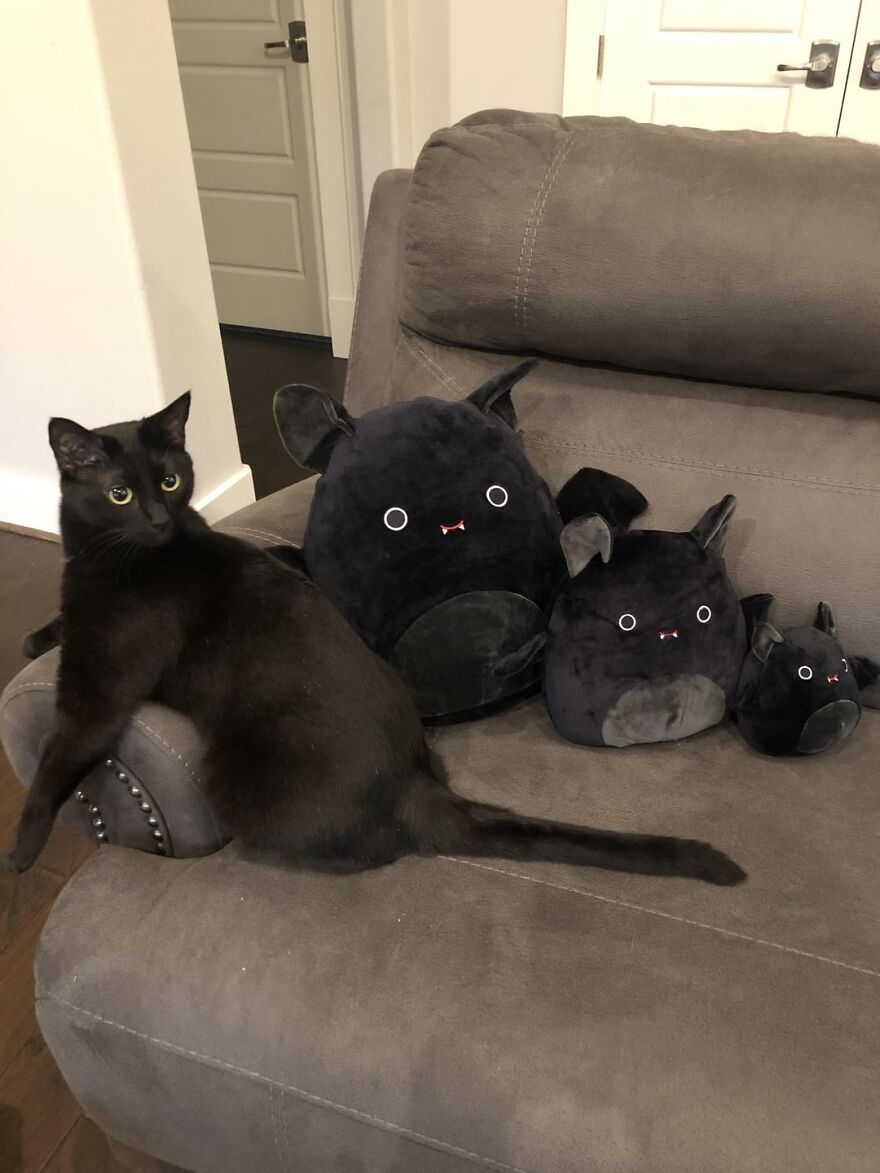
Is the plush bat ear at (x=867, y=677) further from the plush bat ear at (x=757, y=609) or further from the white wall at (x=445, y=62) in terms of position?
the white wall at (x=445, y=62)

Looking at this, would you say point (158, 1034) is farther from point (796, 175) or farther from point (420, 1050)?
point (796, 175)

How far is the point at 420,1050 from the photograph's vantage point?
2.53 feet

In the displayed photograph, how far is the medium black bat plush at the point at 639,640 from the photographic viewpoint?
106 cm

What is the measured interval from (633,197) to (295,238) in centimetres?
264

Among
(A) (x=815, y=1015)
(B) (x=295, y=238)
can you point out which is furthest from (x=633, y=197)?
(B) (x=295, y=238)

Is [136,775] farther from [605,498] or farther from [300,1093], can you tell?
[605,498]

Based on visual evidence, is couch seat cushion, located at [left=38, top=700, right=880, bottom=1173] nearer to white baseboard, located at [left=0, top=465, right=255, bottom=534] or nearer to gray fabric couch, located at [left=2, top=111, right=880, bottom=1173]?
gray fabric couch, located at [left=2, top=111, right=880, bottom=1173]

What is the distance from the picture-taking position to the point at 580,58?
2740 millimetres

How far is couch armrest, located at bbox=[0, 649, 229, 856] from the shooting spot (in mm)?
896

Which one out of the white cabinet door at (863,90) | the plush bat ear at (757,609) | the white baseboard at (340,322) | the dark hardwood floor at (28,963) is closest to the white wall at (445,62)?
the white baseboard at (340,322)

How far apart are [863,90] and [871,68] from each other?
58 millimetres

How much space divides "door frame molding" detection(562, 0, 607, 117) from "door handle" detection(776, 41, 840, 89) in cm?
55

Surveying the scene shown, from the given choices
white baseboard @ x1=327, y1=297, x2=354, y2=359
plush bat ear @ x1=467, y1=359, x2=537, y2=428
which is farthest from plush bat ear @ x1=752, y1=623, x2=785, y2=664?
white baseboard @ x1=327, y1=297, x2=354, y2=359

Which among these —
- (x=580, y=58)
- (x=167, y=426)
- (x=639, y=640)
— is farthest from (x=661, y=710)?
(x=580, y=58)
